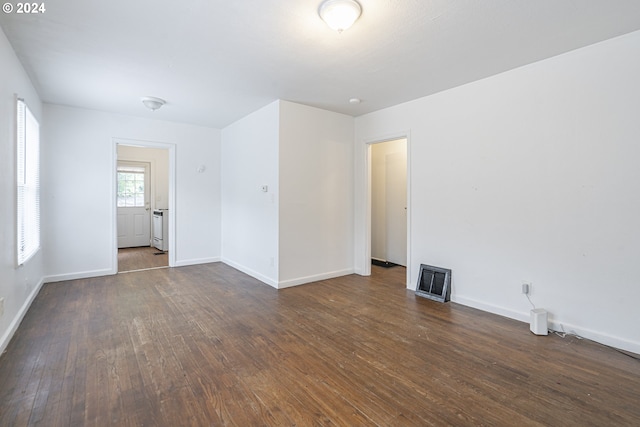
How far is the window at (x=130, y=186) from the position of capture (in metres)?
7.35

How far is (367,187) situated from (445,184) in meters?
1.35

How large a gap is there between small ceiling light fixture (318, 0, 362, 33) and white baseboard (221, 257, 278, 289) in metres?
3.12

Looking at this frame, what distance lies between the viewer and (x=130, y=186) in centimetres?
746

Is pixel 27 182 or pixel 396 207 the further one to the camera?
pixel 396 207

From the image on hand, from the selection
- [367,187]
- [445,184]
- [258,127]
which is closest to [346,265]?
[367,187]

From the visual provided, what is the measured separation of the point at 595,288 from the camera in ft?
8.63

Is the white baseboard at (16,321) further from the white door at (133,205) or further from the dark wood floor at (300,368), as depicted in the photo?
the white door at (133,205)

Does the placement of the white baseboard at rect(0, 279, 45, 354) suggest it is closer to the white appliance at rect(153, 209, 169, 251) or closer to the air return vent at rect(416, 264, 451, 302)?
the white appliance at rect(153, 209, 169, 251)

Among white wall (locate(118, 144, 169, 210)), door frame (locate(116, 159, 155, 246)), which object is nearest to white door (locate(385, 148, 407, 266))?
white wall (locate(118, 144, 169, 210))

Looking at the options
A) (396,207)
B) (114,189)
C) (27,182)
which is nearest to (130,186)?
(114,189)

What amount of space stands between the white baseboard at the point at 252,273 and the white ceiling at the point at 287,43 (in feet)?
8.17

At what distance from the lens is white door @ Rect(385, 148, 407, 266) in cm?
548

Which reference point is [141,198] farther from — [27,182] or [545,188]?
[545,188]

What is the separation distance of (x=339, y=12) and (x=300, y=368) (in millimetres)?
2488
